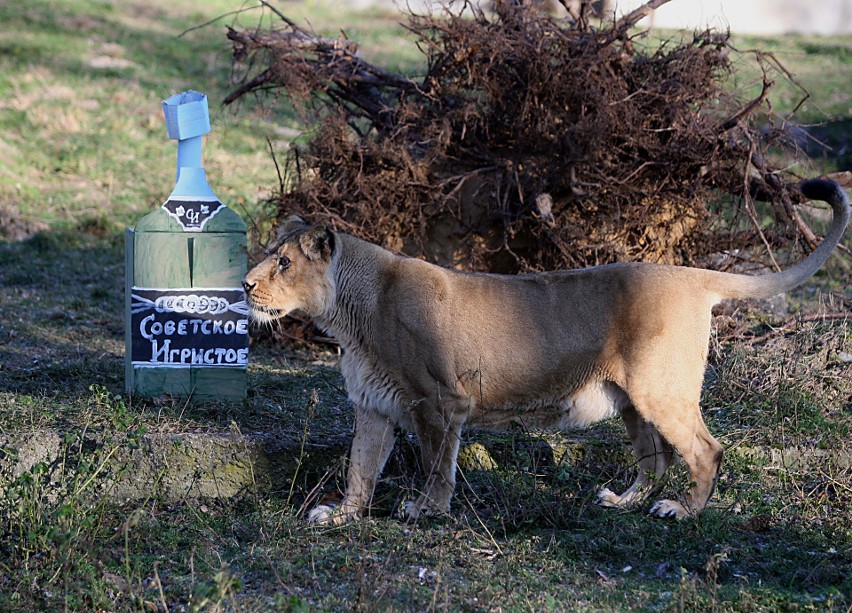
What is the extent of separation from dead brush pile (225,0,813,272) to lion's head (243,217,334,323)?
8.96 feet

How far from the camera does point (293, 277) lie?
5844 millimetres

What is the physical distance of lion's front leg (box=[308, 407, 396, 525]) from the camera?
5781 millimetres

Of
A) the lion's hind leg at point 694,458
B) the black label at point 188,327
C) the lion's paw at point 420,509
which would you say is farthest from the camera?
the black label at point 188,327

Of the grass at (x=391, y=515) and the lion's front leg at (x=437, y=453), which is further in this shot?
the lion's front leg at (x=437, y=453)

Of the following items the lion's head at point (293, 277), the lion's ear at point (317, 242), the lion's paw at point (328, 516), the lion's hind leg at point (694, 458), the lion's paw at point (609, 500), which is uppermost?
the lion's ear at point (317, 242)

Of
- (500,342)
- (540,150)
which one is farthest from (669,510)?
(540,150)

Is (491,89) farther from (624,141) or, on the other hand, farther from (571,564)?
(571,564)

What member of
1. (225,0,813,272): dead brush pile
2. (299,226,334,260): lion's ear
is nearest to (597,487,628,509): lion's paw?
(299,226,334,260): lion's ear

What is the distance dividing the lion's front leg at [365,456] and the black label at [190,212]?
1.70 meters

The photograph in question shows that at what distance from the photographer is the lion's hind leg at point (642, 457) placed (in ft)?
19.5

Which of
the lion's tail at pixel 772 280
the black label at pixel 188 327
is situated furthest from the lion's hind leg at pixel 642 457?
the black label at pixel 188 327

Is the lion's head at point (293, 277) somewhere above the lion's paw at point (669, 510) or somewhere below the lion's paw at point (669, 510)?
above

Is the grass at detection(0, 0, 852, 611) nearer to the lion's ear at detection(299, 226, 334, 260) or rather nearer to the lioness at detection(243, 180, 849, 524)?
the lioness at detection(243, 180, 849, 524)

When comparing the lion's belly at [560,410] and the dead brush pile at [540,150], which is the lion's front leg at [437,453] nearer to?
the lion's belly at [560,410]
